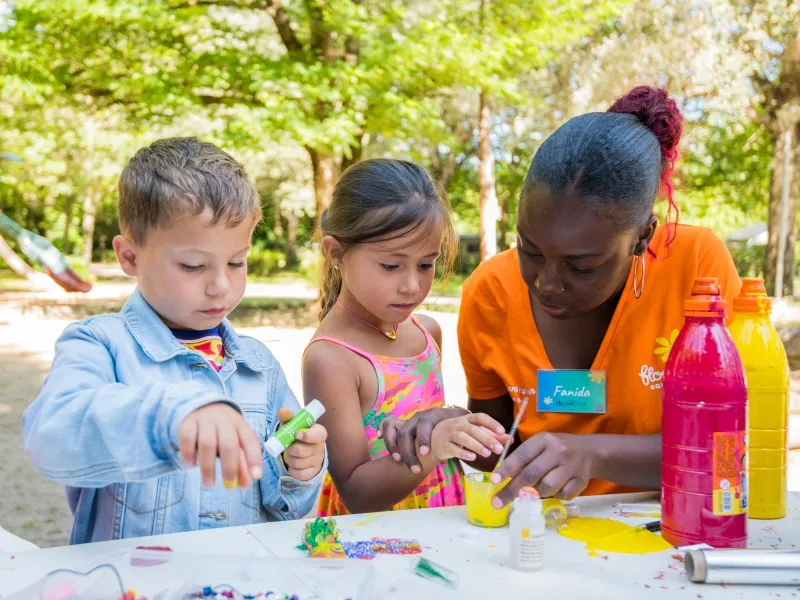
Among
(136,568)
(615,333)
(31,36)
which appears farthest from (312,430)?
(31,36)

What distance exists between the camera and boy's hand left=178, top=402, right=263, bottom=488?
3.56 feet

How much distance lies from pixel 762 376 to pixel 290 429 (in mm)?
876

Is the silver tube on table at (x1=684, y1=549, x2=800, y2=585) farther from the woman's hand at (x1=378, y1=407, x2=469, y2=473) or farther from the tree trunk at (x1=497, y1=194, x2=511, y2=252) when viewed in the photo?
the tree trunk at (x1=497, y1=194, x2=511, y2=252)

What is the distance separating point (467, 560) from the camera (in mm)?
1332

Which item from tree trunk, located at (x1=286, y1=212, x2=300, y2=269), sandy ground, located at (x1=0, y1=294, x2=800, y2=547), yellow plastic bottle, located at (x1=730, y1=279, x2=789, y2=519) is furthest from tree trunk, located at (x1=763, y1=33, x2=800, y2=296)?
tree trunk, located at (x1=286, y1=212, x2=300, y2=269)

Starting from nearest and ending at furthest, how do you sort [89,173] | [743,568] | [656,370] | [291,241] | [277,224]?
[743,568] < [656,370] < [89,173] < [277,224] < [291,241]

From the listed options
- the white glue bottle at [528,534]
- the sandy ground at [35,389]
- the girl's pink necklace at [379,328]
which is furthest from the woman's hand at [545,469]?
the sandy ground at [35,389]

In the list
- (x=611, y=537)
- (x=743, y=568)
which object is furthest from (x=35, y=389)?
(x=743, y=568)

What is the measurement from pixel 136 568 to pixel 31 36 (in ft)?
35.4

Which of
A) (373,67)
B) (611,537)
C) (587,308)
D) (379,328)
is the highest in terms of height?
(373,67)

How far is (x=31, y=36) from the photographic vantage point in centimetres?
1031

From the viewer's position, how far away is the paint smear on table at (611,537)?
4.55 ft

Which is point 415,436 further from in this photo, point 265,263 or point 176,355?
point 265,263

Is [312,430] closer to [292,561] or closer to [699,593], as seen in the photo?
[292,561]
